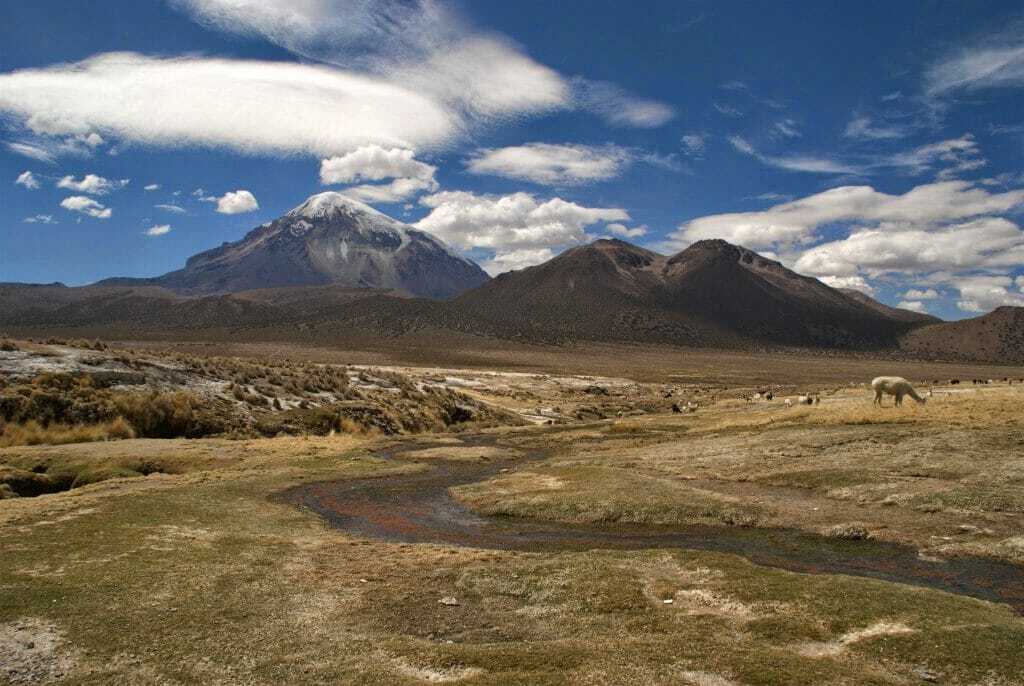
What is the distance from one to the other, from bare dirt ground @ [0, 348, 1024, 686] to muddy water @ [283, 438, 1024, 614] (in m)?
0.17

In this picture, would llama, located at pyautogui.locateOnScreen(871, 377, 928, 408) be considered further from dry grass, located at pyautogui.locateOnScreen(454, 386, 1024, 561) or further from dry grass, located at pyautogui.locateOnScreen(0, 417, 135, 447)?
dry grass, located at pyautogui.locateOnScreen(0, 417, 135, 447)

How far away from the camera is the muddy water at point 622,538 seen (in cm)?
1600

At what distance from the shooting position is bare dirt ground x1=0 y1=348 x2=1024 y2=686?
1077 centimetres

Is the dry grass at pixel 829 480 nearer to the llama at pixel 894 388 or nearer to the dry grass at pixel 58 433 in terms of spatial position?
the llama at pixel 894 388

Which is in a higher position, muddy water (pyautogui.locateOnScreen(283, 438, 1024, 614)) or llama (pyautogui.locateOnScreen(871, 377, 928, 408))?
llama (pyautogui.locateOnScreen(871, 377, 928, 408))

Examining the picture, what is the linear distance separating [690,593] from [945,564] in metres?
7.62

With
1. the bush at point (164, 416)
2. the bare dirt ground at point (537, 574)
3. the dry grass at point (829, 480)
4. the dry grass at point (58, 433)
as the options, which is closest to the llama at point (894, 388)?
the dry grass at point (829, 480)

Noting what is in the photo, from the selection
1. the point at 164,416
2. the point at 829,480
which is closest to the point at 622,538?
the point at 829,480

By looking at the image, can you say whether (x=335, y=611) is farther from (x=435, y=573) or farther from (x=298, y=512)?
(x=298, y=512)

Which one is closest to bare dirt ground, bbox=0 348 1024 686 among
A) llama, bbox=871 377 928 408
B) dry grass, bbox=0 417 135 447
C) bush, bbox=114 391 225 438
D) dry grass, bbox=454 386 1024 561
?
dry grass, bbox=454 386 1024 561

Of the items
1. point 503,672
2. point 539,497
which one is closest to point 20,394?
point 539,497

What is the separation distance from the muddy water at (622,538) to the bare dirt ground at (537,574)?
174mm

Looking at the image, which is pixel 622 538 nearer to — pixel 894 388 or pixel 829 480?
pixel 829 480

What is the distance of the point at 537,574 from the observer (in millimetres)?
16203
